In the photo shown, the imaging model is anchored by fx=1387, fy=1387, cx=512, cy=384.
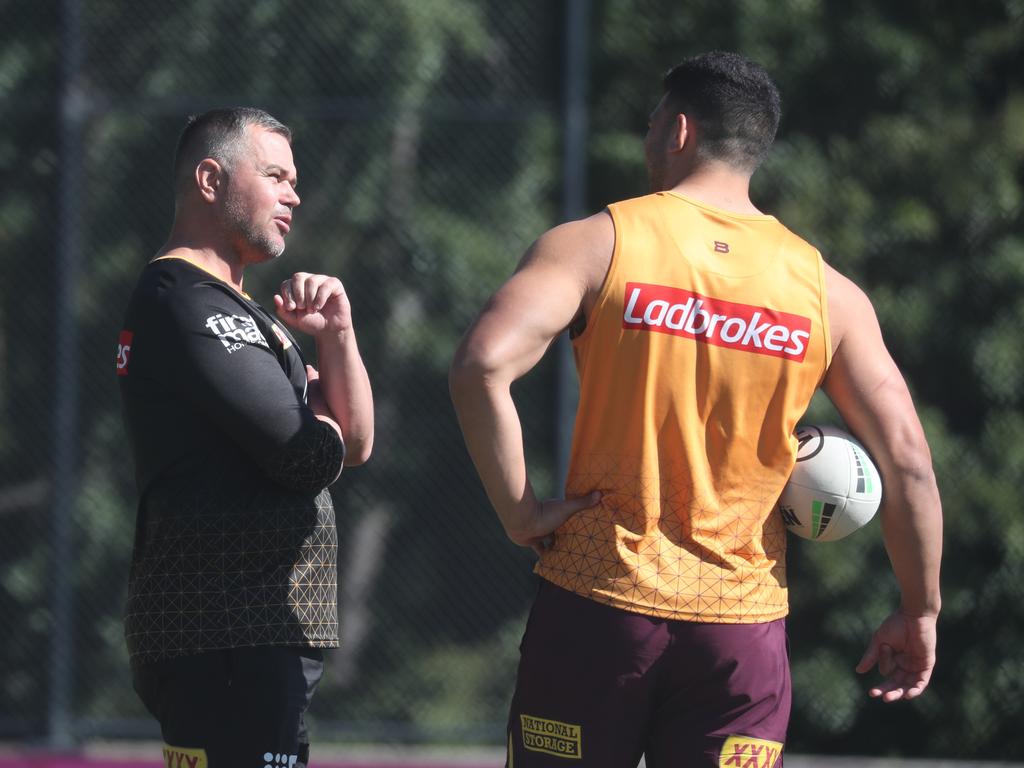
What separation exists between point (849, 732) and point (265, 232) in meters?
4.82

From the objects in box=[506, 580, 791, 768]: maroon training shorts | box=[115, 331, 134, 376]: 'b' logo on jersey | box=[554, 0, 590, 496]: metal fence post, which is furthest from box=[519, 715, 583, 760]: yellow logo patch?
box=[554, 0, 590, 496]: metal fence post

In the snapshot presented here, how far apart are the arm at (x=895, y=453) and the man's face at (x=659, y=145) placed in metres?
0.37

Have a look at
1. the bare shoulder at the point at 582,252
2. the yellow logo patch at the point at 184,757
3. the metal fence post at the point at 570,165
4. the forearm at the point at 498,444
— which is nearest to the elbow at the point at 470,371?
the forearm at the point at 498,444

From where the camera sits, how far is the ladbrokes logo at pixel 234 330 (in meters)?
2.48

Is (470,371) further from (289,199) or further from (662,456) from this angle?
(289,199)

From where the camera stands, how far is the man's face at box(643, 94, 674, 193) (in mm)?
2658

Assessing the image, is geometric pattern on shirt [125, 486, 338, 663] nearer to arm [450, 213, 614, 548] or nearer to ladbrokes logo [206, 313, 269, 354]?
ladbrokes logo [206, 313, 269, 354]

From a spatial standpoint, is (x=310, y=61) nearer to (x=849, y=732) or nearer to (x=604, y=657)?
(x=849, y=732)

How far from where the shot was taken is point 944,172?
6746 mm

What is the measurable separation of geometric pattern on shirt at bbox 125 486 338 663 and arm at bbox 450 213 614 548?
0.38 meters

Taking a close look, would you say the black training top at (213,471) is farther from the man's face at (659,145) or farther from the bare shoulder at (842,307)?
the bare shoulder at (842,307)

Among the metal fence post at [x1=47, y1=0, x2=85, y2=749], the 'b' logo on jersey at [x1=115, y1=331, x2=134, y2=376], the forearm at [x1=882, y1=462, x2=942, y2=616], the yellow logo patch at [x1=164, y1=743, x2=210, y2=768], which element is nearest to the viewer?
the yellow logo patch at [x1=164, y1=743, x2=210, y2=768]

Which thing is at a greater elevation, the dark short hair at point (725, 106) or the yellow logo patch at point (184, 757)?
the dark short hair at point (725, 106)

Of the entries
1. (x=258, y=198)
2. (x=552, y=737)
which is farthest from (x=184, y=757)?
(x=258, y=198)
